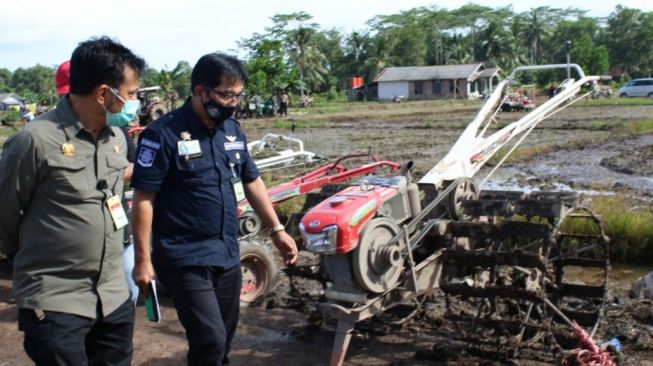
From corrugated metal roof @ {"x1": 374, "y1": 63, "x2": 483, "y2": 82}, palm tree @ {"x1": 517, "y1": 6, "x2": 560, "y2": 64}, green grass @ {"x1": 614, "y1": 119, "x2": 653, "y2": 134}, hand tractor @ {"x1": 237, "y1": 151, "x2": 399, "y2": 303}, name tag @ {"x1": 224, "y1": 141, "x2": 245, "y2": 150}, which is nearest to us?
name tag @ {"x1": 224, "y1": 141, "x2": 245, "y2": 150}

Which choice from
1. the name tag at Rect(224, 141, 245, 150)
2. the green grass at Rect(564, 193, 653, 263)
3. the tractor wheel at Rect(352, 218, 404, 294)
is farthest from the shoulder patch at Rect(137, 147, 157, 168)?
the green grass at Rect(564, 193, 653, 263)

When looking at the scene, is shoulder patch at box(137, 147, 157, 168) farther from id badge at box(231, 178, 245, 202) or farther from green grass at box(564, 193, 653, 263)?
green grass at box(564, 193, 653, 263)

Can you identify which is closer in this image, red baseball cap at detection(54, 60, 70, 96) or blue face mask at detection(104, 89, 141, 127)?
blue face mask at detection(104, 89, 141, 127)

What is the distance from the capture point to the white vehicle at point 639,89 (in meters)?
38.5

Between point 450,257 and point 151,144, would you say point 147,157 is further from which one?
point 450,257

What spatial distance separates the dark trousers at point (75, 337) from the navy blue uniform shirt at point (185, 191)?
38 cm

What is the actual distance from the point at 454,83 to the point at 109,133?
57.4m

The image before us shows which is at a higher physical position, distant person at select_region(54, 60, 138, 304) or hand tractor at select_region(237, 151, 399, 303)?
distant person at select_region(54, 60, 138, 304)

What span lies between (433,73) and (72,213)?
59.9 m

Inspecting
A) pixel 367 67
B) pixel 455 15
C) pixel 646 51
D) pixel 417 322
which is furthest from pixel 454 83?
pixel 417 322

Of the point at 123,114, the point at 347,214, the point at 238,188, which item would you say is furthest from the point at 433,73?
the point at 123,114

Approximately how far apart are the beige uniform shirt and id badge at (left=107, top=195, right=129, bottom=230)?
0.07 ft

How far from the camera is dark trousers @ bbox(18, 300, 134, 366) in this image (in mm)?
2662

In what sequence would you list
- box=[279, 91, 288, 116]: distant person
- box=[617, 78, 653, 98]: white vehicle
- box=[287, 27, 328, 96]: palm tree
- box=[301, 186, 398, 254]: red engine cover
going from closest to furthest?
box=[301, 186, 398, 254]: red engine cover, box=[617, 78, 653, 98]: white vehicle, box=[279, 91, 288, 116]: distant person, box=[287, 27, 328, 96]: palm tree
